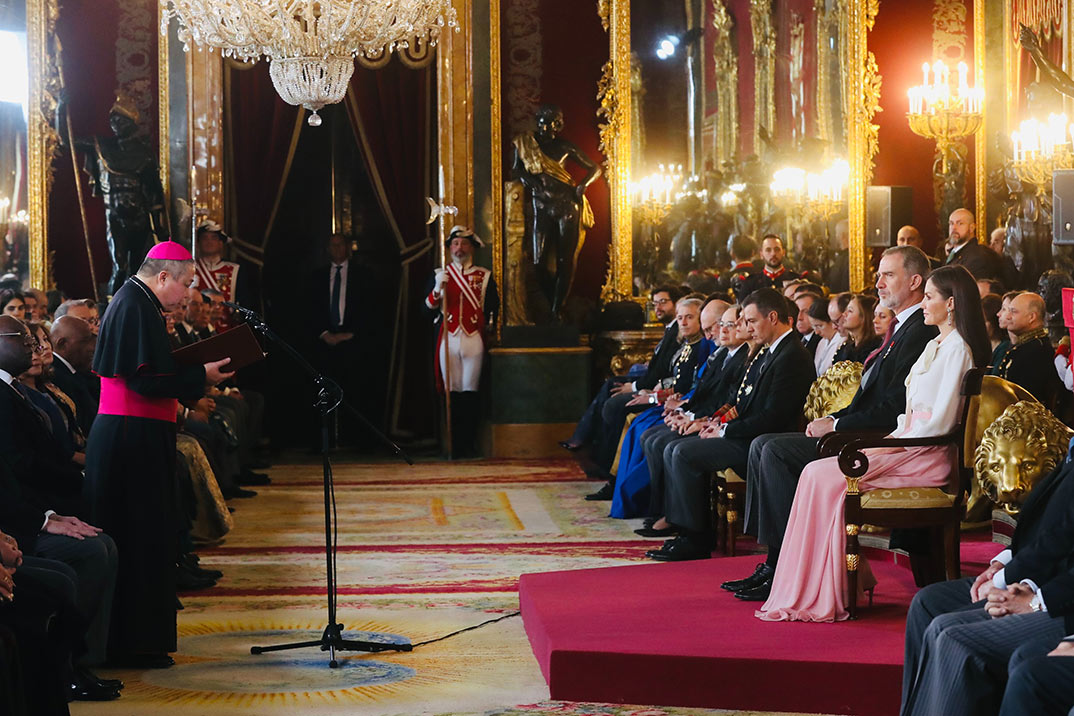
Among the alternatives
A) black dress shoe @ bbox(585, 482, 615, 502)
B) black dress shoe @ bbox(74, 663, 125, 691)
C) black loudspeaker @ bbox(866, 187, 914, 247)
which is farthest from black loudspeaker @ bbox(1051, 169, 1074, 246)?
black dress shoe @ bbox(74, 663, 125, 691)

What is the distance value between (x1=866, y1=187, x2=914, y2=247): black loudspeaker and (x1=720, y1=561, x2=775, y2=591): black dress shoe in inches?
Result: 196

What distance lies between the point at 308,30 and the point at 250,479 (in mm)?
3244

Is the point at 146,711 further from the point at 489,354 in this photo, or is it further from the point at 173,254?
the point at 489,354

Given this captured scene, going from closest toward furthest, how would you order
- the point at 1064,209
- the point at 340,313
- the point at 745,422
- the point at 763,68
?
the point at 745,422 → the point at 1064,209 → the point at 763,68 → the point at 340,313

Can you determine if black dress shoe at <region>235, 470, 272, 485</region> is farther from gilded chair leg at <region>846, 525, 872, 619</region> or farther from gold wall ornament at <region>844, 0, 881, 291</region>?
gilded chair leg at <region>846, 525, 872, 619</region>

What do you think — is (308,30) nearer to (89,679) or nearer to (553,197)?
(553,197)

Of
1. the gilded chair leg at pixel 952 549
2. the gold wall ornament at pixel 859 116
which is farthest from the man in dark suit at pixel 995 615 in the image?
the gold wall ornament at pixel 859 116

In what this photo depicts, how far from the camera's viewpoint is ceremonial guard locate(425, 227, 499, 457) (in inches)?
436

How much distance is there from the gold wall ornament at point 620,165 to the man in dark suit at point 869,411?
19.5ft

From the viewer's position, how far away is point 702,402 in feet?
24.8

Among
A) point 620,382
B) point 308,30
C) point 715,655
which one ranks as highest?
point 308,30

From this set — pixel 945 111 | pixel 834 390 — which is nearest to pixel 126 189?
pixel 945 111

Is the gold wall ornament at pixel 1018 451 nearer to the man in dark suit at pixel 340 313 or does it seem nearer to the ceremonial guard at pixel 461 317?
the ceremonial guard at pixel 461 317

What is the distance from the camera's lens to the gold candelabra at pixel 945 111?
962 centimetres
